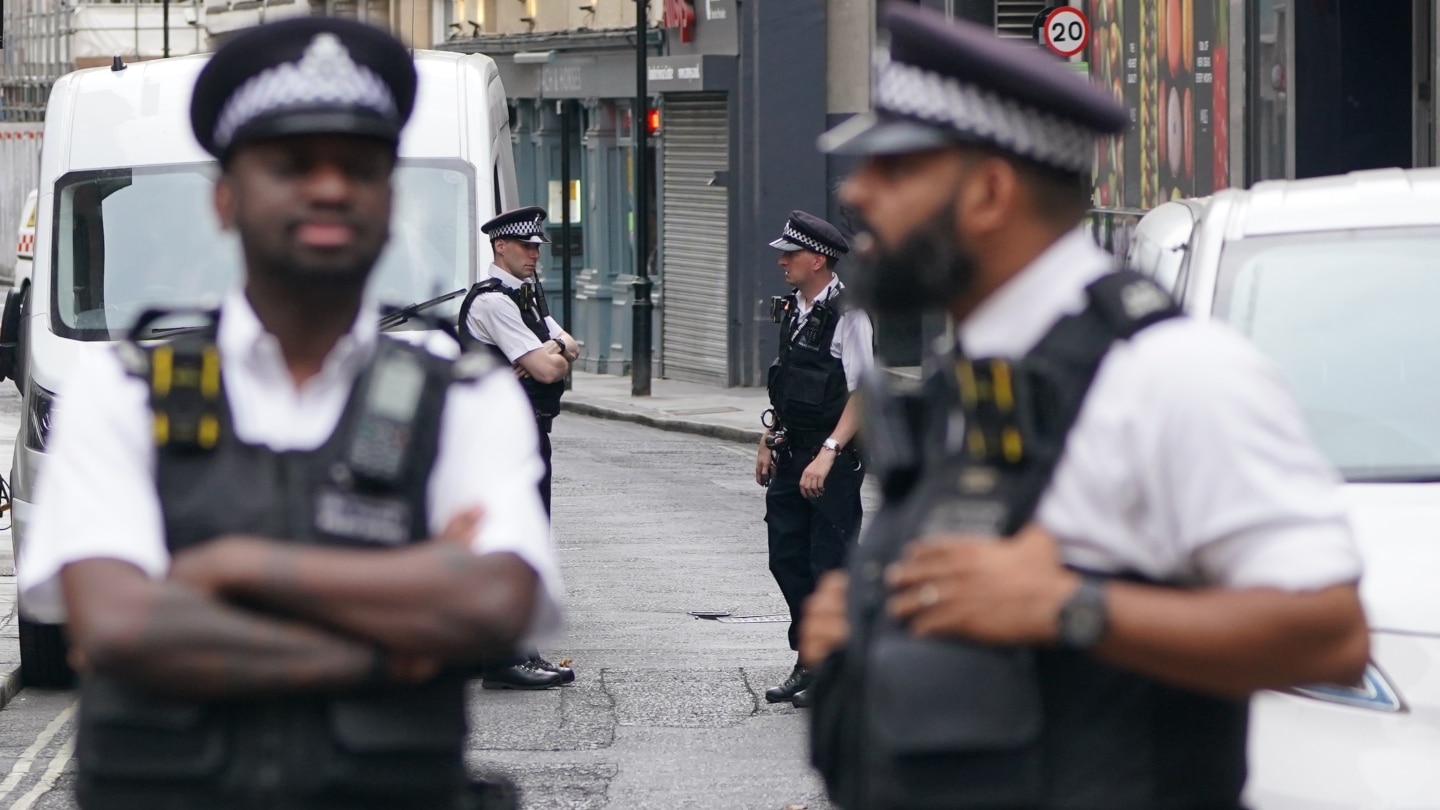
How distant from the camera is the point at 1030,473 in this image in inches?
97.3

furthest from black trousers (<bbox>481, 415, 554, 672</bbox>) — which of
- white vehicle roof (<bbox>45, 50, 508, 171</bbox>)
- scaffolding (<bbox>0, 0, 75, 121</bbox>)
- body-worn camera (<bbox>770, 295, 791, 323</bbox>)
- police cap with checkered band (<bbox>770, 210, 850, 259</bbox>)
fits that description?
scaffolding (<bbox>0, 0, 75, 121</bbox>)

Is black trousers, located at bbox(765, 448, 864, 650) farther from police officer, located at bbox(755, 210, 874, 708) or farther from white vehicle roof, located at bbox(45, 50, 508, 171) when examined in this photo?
white vehicle roof, located at bbox(45, 50, 508, 171)

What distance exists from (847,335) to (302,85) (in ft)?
20.8

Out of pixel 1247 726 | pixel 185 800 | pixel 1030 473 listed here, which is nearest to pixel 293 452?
pixel 185 800

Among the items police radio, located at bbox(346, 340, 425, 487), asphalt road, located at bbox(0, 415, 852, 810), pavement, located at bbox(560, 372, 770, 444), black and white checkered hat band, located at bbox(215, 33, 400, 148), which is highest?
black and white checkered hat band, located at bbox(215, 33, 400, 148)

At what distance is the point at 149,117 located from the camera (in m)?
10.5

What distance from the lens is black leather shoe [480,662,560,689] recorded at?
30.5 ft

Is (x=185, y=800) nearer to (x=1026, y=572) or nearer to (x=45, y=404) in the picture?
(x=1026, y=572)

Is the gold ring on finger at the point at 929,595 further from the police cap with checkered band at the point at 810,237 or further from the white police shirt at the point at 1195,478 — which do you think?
the police cap with checkered band at the point at 810,237

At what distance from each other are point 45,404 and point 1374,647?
6.35 m

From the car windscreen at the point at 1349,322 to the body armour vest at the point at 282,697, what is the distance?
3146mm

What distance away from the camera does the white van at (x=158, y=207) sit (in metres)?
Result: 10.2

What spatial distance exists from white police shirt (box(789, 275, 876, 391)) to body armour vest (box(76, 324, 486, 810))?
19.5 ft

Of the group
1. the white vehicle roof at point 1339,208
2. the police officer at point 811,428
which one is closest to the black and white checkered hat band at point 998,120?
the white vehicle roof at point 1339,208
